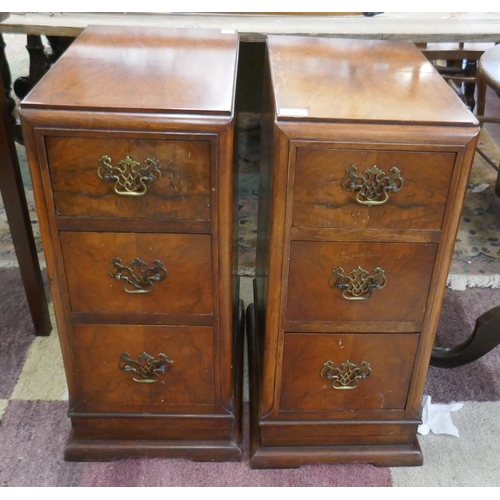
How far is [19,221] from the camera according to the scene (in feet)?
3.86

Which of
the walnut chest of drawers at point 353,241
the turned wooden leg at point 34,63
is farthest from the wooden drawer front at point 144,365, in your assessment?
the turned wooden leg at point 34,63

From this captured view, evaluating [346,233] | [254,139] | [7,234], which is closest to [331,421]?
[346,233]

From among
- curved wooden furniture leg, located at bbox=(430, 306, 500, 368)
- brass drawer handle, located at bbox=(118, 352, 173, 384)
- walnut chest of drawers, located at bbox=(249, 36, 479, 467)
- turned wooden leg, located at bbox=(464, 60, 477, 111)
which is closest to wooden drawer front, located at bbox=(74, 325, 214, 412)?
brass drawer handle, located at bbox=(118, 352, 173, 384)

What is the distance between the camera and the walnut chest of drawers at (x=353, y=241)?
2.50ft

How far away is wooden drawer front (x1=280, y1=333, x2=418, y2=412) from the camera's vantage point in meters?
0.94

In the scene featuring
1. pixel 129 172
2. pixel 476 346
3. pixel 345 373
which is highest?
pixel 129 172

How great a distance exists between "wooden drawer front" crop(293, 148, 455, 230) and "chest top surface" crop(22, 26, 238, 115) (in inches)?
5.6

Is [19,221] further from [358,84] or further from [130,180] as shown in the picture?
[358,84]

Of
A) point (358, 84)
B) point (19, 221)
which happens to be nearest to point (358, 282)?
point (358, 84)

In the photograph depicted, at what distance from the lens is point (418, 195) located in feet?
2.62

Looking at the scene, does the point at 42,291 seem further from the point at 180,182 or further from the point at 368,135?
the point at 368,135

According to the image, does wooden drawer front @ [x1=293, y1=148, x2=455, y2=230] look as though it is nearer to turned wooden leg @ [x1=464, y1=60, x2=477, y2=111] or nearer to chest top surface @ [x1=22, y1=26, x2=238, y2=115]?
chest top surface @ [x1=22, y1=26, x2=238, y2=115]

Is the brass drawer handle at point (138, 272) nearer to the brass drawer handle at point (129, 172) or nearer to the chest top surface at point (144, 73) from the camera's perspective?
the brass drawer handle at point (129, 172)

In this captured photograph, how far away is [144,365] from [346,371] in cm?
34
